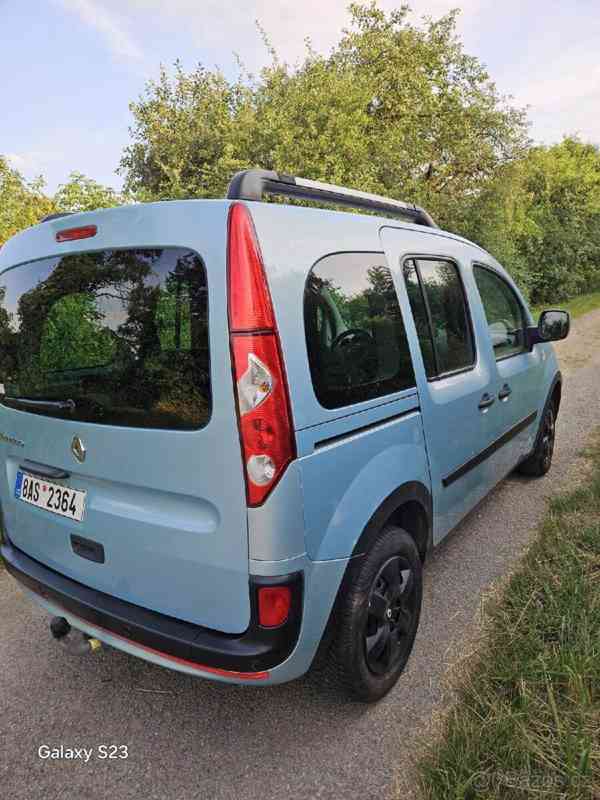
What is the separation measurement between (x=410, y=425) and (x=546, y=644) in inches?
41.5

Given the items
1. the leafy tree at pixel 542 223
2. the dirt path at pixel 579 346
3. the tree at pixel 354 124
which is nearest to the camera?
the dirt path at pixel 579 346

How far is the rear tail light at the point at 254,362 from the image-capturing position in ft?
5.02

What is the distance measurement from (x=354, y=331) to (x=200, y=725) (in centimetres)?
161

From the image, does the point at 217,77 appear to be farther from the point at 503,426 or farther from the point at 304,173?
the point at 503,426

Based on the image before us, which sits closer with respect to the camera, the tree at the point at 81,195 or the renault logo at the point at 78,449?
the renault logo at the point at 78,449

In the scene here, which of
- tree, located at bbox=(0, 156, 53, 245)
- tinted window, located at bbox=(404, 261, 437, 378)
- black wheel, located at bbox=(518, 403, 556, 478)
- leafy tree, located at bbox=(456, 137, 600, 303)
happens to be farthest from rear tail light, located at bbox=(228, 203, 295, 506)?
leafy tree, located at bbox=(456, 137, 600, 303)

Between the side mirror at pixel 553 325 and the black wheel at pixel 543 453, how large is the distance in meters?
0.84

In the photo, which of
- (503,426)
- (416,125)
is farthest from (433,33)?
(503,426)

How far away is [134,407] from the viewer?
5.70 ft

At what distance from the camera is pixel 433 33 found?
1848cm

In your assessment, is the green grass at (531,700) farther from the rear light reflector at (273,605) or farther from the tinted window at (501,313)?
the tinted window at (501,313)

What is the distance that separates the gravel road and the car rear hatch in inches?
23.1

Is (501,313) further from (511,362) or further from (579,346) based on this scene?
(579,346)

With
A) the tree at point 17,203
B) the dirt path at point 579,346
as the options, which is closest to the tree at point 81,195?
the tree at point 17,203
